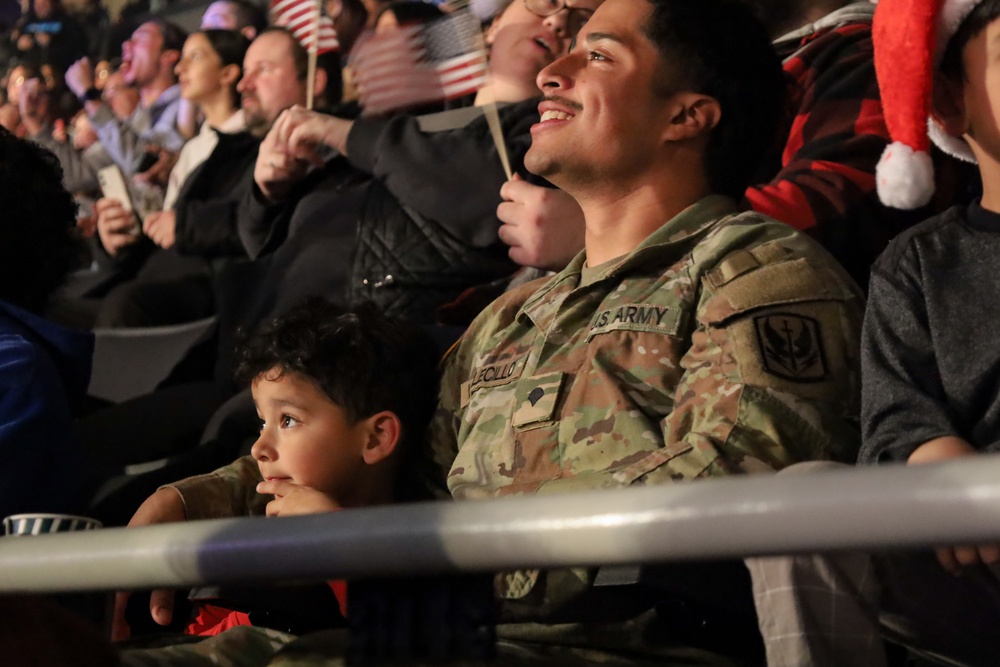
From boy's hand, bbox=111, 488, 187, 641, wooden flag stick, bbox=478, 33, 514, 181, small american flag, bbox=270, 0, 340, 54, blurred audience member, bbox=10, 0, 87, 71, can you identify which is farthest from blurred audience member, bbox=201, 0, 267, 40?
boy's hand, bbox=111, 488, 187, 641

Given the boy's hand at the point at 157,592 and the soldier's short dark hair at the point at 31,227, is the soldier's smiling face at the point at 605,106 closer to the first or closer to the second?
the boy's hand at the point at 157,592

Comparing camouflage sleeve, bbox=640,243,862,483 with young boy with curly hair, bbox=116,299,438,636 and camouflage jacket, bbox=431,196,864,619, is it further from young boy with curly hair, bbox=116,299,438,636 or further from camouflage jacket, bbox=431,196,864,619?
young boy with curly hair, bbox=116,299,438,636

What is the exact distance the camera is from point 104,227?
3.97m

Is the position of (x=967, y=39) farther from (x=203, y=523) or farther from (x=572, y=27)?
(x=572, y=27)

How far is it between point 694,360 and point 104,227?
2951 mm

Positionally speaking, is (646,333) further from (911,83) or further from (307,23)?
(307,23)

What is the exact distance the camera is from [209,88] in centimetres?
408

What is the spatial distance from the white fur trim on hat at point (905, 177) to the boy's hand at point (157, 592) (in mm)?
890

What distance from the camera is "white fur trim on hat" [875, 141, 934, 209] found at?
57.4 inches

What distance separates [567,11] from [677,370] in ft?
4.05

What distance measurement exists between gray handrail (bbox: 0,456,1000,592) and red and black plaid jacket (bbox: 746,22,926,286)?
1121mm

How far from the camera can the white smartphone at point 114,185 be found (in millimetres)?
4082

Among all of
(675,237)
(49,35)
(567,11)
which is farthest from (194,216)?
(675,237)

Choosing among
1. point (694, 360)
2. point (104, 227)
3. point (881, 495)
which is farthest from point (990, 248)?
point (104, 227)
